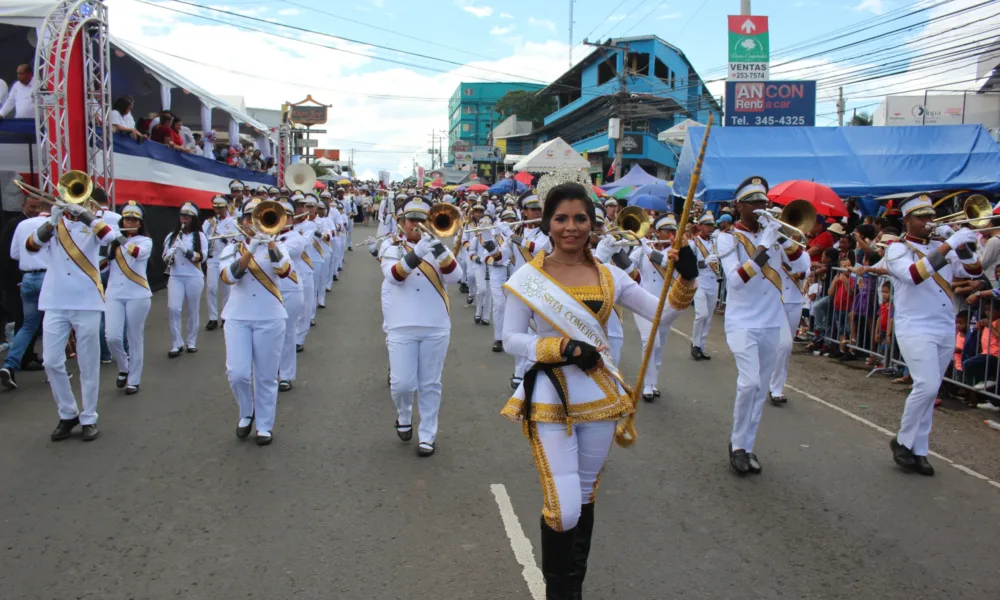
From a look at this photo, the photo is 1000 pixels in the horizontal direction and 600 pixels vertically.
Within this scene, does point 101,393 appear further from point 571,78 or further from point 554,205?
point 571,78

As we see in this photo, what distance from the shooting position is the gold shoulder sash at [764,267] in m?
6.09

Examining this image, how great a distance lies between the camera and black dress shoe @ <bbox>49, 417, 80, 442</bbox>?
6.56 meters

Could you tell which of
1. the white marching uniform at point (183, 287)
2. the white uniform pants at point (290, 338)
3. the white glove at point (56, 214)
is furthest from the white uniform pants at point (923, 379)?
the white marching uniform at point (183, 287)

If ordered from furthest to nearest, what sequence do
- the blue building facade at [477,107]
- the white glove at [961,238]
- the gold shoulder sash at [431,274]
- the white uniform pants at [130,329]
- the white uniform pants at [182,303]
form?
1. the blue building facade at [477,107]
2. the white uniform pants at [182,303]
3. the white uniform pants at [130,329]
4. the gold shoulder sash at [431,274]
5. the white glove at [961,238]

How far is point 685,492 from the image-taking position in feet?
18.0

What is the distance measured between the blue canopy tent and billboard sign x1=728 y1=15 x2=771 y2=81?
3.65m

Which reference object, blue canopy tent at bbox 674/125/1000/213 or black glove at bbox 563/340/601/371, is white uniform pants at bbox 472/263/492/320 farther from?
black glove at bbox 563/340/601/371

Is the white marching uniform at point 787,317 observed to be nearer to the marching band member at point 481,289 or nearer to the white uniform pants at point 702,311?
the white uniform pants at point 702,311

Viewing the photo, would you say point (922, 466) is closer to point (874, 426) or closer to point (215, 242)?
point (874, 426)

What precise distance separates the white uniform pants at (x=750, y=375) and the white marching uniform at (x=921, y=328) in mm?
1059

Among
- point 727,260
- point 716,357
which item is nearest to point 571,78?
point 716,357

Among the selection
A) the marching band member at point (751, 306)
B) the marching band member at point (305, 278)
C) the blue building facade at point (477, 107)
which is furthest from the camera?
the blue building facade at point (477, 107)

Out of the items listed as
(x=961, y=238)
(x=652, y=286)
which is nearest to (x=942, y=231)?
(x=961, y=238)

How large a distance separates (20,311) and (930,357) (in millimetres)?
10381
